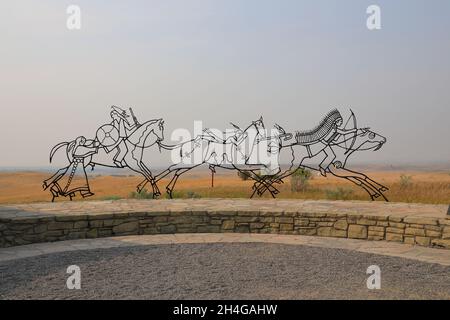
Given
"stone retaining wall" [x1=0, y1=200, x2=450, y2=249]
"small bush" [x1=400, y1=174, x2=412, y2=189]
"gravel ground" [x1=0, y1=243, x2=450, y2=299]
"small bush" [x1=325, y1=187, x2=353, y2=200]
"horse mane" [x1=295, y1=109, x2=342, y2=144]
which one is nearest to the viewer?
"gravel ground" [x1=0, y1=243, x2=450, y2=299]

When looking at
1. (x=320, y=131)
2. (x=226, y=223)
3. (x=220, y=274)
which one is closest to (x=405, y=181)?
(x=320, y=131)

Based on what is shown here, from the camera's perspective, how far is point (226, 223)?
319 inches

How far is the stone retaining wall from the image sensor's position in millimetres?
7121

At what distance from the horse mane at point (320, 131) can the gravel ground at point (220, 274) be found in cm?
396

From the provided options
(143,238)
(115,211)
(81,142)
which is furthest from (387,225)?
(81,142)

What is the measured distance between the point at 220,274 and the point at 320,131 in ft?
19.1

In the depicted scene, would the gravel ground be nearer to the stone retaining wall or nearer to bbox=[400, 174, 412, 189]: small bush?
the stone retaining wall

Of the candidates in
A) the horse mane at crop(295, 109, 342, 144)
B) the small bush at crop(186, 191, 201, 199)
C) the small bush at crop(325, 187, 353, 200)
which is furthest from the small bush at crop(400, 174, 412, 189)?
the small bush at crop(186, 191, 201, 199)

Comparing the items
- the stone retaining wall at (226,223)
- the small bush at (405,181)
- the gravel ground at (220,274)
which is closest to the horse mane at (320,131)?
the stone retaining wall at (226,223)

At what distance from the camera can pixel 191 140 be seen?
404 inches

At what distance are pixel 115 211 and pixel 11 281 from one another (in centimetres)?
294

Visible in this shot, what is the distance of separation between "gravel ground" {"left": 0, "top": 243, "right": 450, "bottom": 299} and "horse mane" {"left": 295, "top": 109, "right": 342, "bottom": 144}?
13.0ft

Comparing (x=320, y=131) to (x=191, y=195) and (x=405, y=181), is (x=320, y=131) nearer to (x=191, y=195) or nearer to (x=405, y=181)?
(x=191, y=195)

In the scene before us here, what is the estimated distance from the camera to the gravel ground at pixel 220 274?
15.2ft
